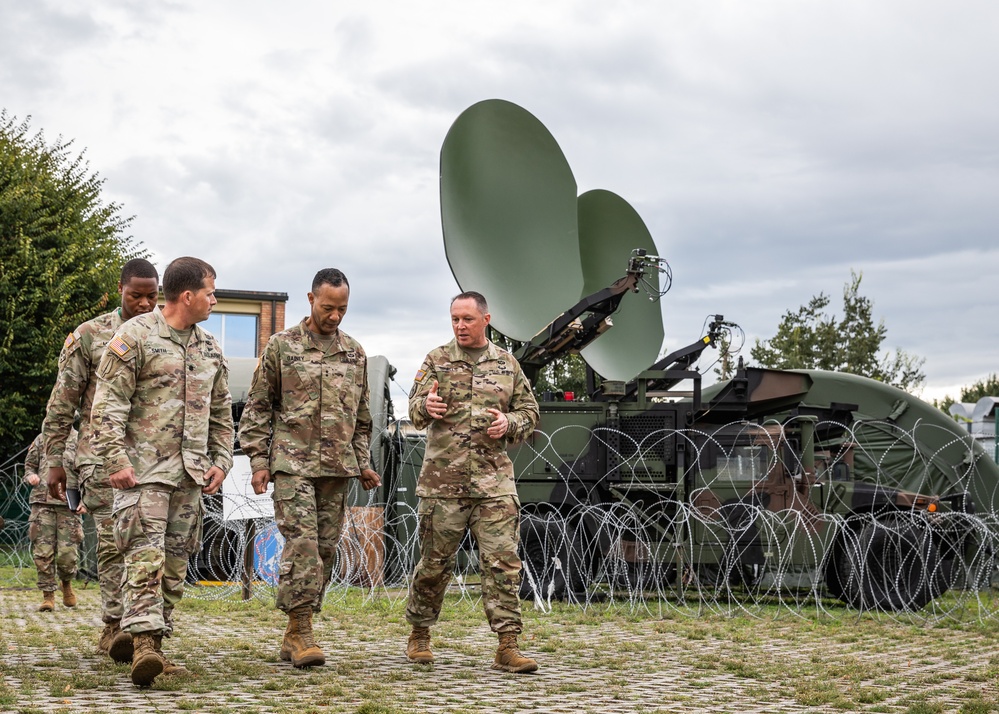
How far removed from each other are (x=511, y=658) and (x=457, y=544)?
0.76 meters

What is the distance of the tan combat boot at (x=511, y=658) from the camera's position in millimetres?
7023

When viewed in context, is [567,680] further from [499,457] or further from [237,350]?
[237,350]

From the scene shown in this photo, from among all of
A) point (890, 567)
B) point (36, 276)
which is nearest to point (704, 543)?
point (890, 567)

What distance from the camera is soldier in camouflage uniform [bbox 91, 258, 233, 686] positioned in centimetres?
625

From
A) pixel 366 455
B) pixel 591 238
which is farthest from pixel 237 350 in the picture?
pixel 366 455

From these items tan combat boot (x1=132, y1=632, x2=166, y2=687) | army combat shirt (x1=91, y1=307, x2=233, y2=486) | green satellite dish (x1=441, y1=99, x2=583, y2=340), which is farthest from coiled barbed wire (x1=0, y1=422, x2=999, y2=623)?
tan combat boot (x1=132, y1=632, x2=166, y2=687)

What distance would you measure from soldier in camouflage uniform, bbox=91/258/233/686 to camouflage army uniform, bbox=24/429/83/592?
556cm

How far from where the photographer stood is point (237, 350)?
43844 mm

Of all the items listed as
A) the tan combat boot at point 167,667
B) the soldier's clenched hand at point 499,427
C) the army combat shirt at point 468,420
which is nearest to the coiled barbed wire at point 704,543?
the army combat shirt at point 468,420

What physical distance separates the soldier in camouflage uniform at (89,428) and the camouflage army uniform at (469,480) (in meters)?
1.70

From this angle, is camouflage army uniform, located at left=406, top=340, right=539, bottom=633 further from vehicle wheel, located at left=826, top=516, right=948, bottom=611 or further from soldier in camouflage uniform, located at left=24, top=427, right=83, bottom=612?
vehicle wheel, located at left=826, top=516, right=948, bottom=611

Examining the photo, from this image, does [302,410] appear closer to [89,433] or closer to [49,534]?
[89,433]

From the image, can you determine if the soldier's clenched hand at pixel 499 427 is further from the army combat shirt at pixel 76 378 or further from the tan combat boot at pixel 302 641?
the army combat shirt at pixel 76 378

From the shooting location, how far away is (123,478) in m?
6.25
